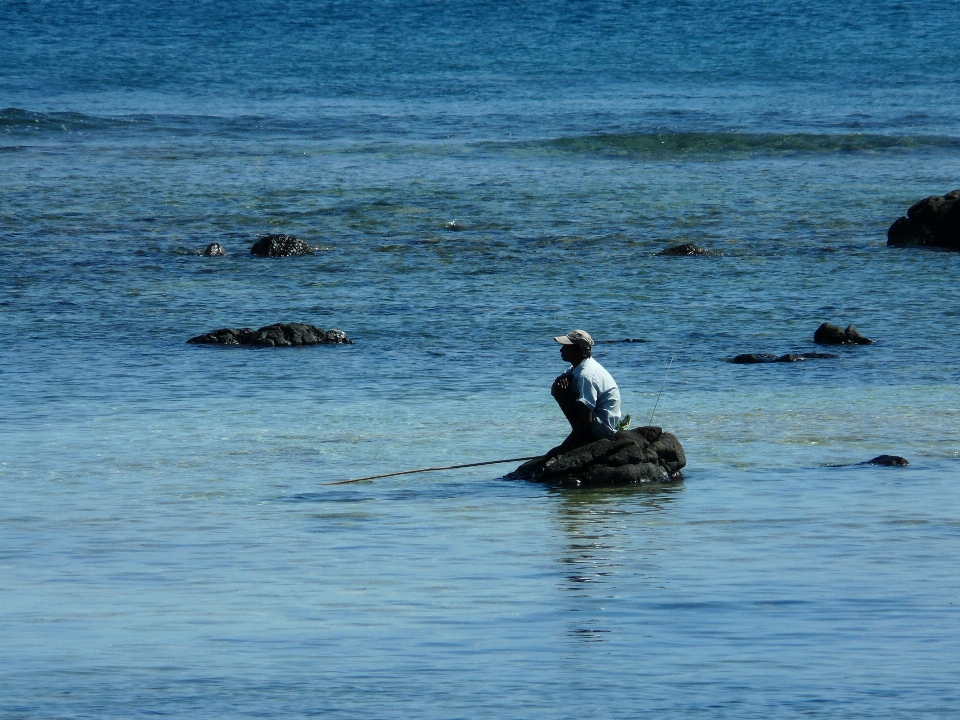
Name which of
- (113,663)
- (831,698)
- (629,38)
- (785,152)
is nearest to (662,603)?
(831,698)

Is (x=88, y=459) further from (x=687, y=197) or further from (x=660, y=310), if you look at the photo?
(x=687, y=197)

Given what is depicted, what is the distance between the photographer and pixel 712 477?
13969 mm

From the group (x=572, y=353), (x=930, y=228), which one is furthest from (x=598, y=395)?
(x=930, y=228)

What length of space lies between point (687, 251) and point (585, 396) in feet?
51.4

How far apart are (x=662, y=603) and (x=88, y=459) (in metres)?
6.51

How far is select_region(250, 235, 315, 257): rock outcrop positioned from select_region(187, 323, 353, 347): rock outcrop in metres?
7.71

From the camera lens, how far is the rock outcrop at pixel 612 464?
13.6 metres

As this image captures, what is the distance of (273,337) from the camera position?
69.3 ft

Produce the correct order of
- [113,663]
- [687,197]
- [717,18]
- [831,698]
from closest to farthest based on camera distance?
[831,698]
[113,663]
[687,197]
[717,18]

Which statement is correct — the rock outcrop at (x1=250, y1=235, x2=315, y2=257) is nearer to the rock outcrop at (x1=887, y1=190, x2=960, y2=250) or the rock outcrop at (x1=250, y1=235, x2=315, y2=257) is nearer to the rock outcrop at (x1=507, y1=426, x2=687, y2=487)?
the rock outcrop at (x1=887, y1=190, x2=960, y2=250)

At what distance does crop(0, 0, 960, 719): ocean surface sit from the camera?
28.1ft

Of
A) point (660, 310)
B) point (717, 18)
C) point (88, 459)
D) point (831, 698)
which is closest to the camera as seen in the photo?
point (831, 698)

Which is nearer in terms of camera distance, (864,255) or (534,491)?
(534,491)

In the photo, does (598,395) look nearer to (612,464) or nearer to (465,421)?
(612,464)
